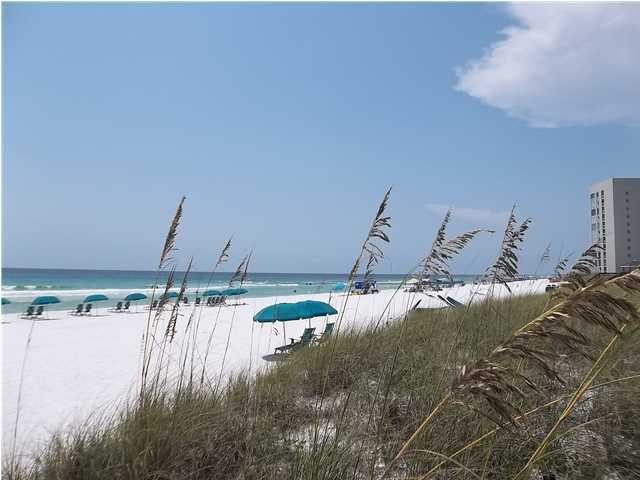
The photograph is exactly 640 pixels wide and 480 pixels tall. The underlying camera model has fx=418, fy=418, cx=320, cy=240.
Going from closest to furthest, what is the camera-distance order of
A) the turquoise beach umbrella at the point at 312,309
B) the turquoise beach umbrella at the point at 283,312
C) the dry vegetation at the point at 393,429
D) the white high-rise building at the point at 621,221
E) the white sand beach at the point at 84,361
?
the dry vegetation at the point at 393,429 → the white sand beach at the point at 84,361 → the turquoise beach umbrella at the point at 283,312 → the turquoise beach umbrella at the point at 312,309 → the white high-rise building at the point at 621,221

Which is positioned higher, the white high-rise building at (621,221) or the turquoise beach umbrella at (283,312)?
the white high-rise building at (621,221)

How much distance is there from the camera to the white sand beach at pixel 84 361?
588 centimetres

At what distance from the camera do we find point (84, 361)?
12.0 m

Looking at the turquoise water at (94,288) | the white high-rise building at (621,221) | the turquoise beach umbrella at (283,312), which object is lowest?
the turquoise water at (94,288)

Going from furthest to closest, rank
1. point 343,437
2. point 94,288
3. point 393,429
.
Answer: point 94,288 < point 393,429 < point 343,437

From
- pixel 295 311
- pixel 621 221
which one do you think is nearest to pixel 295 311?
pixel 295 311

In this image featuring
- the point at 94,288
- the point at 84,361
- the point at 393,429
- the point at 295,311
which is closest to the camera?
the point at 393,429

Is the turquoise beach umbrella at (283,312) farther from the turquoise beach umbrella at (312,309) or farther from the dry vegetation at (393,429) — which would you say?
the dry vegetation at (393,429)

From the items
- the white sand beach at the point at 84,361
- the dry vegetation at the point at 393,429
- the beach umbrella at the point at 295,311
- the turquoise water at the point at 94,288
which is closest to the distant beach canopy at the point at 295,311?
the beach umbrella at the point at 295,311

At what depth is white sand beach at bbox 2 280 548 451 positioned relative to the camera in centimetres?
588

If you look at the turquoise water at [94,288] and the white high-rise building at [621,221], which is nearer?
the turquoise water at [94,288]

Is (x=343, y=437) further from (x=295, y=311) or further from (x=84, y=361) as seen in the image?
(x=84, y=361)

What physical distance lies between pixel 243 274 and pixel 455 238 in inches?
82.1

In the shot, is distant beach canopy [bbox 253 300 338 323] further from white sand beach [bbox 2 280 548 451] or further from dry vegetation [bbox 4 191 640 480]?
dry vegetation [bbox 4 191 640 480]
